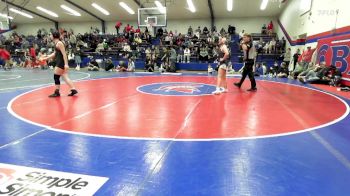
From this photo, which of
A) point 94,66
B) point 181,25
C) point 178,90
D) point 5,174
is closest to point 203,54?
point 94,66

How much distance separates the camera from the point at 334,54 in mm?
12086

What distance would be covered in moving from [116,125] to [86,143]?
0.98 m

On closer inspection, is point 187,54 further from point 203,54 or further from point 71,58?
point 71,58

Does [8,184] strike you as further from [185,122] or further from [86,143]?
[185,122]

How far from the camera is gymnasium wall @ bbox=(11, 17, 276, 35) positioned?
26.6 metres

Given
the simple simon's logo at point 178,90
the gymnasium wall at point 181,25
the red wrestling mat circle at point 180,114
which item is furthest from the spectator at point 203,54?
the red wrestling mat circle at point 180,114

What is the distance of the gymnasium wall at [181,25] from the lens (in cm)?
2664

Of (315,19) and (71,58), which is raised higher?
(315,19)

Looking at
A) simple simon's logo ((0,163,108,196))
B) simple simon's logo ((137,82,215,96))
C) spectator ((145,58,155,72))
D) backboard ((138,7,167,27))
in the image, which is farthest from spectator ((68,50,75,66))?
simple simon's logo ((0,163,108,196))

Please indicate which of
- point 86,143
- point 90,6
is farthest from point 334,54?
point 90,6

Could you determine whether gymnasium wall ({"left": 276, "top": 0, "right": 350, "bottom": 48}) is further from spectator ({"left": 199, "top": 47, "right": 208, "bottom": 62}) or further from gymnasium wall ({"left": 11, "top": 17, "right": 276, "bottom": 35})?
spectator ({"left": 199, "top": 47, "right": 208, "bottom": 62})

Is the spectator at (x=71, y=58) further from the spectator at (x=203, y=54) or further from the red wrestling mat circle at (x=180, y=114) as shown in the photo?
the red wrestling mat circle at (x=180, y=114)

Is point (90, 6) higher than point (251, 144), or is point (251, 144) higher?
point (90, 6)

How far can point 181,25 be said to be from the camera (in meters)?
28.4
